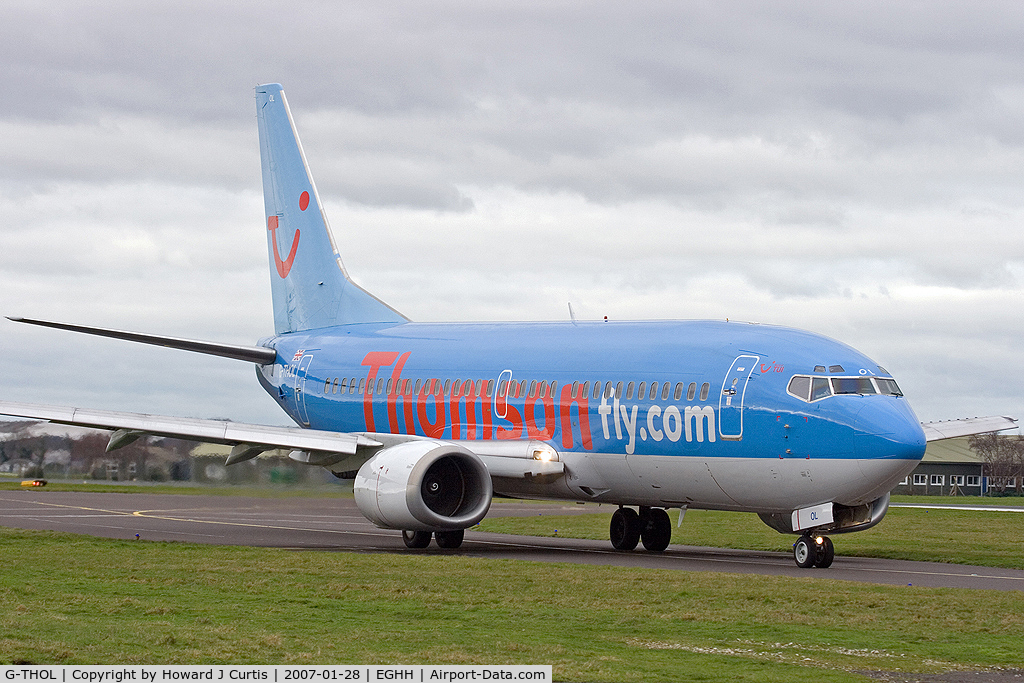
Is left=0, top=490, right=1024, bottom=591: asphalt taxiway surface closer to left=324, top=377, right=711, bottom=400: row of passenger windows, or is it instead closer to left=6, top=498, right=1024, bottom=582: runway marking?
left=6, top=498, right=1024, bottom=582: runway marking

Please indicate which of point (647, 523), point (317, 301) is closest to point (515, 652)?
point (647, 523)

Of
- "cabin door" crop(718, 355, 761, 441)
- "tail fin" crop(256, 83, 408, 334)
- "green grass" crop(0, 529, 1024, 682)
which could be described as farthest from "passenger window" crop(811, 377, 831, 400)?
"tail fin" crop(256, 83, 408, 334)

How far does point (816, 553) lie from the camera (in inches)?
824

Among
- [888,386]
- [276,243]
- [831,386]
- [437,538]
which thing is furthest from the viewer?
[276,243]

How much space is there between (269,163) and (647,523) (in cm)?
1534

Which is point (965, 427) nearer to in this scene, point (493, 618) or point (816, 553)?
point (816, 553)

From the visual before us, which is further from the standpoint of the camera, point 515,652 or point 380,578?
point 380,578

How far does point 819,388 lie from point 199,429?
36.4ft

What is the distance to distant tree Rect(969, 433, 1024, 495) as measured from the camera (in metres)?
95.4

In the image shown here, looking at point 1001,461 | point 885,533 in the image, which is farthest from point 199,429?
point 1001,461

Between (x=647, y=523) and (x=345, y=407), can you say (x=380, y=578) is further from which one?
(x=345, y=407)

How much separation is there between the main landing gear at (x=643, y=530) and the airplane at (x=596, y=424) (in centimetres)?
3

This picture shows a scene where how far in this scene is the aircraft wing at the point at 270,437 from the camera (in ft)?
81.0

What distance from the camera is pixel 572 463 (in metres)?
24.4
